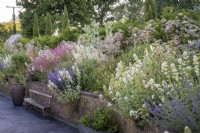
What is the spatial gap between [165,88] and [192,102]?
1.76ft

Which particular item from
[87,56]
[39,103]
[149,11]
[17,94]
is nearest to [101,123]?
[87,56]

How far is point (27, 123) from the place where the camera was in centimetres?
753

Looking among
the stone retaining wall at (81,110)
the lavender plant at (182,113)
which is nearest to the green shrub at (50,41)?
the stone retaining wall at (81,110)

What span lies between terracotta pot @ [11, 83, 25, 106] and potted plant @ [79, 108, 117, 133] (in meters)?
4.99

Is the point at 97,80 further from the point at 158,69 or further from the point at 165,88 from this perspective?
the point at 165,88

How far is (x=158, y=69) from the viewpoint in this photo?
5.20 m

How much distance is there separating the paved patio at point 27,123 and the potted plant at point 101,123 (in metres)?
1.26

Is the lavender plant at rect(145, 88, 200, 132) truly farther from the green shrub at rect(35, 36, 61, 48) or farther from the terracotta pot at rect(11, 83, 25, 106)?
the green shrub at rect(35, 36, 61, 48)

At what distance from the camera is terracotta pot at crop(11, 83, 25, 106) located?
1016 cm

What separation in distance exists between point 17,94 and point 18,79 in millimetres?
933

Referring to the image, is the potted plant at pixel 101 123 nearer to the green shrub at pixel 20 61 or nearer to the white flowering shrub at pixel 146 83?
the white flowering shrub at pixel 146 83

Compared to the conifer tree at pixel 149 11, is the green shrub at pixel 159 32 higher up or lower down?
lower down

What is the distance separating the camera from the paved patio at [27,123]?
6.84m

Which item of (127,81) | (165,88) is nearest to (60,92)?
(127,81)
